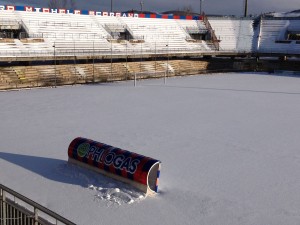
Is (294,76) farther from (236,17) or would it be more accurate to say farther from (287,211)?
(287,211)

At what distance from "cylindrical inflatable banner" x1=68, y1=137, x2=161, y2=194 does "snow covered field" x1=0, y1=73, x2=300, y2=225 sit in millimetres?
248

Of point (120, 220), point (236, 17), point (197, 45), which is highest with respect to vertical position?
point (236, 17)

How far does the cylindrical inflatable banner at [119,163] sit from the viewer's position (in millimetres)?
8781

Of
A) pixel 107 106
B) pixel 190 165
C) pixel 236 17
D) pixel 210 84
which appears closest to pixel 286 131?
pixel 190 165

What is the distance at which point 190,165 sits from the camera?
10859 mm

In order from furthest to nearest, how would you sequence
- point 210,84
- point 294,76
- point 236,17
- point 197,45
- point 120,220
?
1. point 236,17
2. point 197,45
3. point 294,76
4. point 210,84
5. point 120,220

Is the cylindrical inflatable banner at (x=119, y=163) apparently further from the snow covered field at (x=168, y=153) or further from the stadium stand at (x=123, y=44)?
the stadium stand at (x=123, y=44)

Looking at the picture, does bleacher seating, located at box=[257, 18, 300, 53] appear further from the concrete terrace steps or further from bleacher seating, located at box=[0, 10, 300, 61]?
the concrete terrace steps

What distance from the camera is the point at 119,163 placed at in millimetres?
9250

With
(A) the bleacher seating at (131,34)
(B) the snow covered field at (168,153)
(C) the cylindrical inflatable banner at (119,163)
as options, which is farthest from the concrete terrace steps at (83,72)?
(C) the cylindrical inflatable banner at (119,163)

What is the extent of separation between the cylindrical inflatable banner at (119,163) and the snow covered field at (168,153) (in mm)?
248

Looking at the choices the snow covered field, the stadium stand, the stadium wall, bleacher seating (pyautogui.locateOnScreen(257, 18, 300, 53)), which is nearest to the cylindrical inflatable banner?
the snow covered field

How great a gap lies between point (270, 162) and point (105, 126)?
7.04 m

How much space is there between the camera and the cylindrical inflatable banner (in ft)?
28.8
